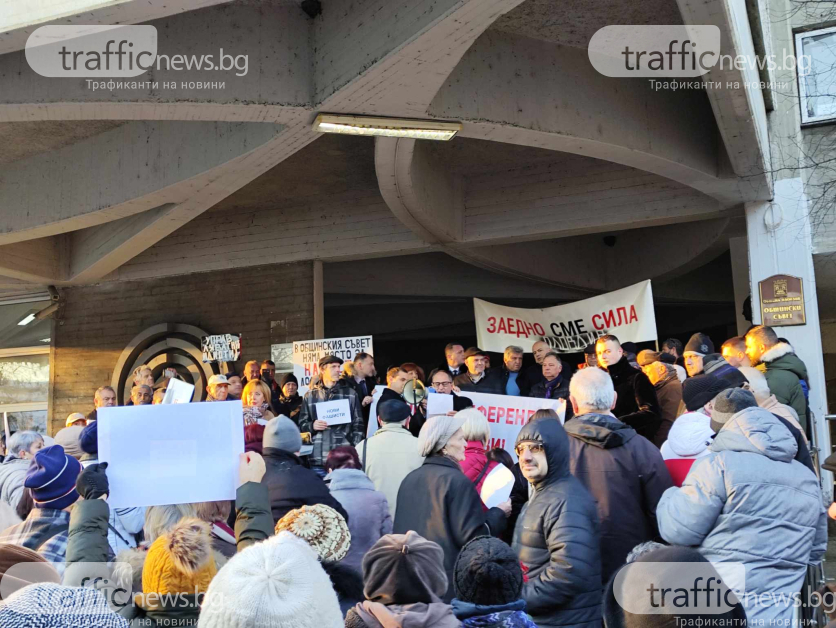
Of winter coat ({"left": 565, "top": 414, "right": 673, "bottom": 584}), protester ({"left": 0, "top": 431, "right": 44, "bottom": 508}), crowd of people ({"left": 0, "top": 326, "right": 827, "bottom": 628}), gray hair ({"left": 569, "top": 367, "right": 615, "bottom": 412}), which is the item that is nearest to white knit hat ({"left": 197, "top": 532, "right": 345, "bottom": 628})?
crowd of people ({"left": 0, "top": 326, "right": 827, "bottom": 628})

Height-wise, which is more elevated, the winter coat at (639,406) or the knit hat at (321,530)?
the winter coat at (639,406)

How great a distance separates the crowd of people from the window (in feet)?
21.6

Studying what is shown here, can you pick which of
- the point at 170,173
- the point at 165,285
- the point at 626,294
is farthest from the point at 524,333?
the point at 165,285

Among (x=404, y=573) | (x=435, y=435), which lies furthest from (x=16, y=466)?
(x=404, y=573)

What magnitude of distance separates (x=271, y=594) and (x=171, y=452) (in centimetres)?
238

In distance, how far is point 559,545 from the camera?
12.1 ft

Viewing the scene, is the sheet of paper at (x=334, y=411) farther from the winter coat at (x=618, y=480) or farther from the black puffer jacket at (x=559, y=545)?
the black puffer jacket at (x=559, y=545)

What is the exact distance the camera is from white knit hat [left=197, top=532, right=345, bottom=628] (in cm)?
182

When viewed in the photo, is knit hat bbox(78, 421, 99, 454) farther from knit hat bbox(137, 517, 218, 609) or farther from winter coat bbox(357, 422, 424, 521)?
knit hat bbox(137, 517, 218, 609)

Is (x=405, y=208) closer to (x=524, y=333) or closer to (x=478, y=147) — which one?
(x=478, y=147)

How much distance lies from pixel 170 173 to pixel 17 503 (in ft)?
18.0

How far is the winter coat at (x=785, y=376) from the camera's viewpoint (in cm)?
695

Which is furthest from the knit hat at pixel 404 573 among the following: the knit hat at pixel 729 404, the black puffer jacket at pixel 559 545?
the knit hat at pixel 729 404

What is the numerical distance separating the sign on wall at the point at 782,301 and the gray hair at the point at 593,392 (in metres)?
6.53
